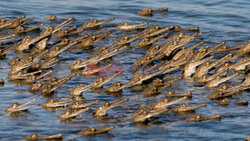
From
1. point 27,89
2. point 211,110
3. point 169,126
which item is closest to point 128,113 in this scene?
point 169,126

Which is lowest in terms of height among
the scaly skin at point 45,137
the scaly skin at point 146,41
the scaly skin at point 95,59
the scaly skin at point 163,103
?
the scaly skin at point 45,137

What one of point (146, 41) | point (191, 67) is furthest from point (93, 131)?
point (146, 41)

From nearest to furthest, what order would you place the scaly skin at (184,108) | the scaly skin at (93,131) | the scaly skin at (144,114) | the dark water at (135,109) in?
the scaly skin at (93,131) → the dark water at (135,109) → the scaly skin at (144,114) → the scaly skin at (184,108)

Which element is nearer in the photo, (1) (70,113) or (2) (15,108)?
(1) (70,113)

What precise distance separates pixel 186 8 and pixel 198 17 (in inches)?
125

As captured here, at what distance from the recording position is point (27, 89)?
92.0 ft

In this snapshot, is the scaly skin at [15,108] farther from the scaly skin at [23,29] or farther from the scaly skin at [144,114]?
the scaly skin at [23,29]

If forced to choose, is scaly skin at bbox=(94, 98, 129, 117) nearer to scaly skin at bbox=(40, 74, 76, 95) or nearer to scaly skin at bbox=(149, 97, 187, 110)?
scaly skin at bbox=(149, 97, 187, 110)

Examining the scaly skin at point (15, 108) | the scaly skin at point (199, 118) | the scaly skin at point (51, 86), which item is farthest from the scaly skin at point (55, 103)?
the scaly skin at point (199, 118)

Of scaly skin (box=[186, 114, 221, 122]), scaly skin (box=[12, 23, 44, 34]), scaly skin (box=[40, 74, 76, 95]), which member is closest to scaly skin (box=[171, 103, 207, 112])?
scaly skin (box=[186, 114, 221, 122])

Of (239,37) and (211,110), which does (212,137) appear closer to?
(211,110)

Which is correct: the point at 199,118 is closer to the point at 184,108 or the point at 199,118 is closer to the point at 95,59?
the point at 184,108

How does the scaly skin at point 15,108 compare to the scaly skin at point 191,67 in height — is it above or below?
below

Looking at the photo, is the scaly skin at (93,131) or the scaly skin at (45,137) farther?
the scaly skin at (93,131)
